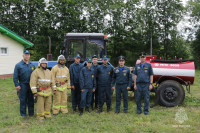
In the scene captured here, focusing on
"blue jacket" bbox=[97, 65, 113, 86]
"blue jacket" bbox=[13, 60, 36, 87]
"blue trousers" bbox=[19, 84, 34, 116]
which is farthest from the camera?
"blue jacket" bbox=[97, 65, 113, 86]

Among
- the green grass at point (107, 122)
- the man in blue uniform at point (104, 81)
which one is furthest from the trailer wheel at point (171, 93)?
the man in blue uniform at point (104, 81)

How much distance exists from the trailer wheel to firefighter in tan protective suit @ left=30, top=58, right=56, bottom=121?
3.42 m

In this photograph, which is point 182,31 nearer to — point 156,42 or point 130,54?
point 156,42

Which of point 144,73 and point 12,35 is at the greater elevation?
point 12,35

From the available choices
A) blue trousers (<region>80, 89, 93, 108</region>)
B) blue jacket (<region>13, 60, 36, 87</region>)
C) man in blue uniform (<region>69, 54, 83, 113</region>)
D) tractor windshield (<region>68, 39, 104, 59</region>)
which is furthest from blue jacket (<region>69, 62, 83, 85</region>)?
blue jacket (<region>13, 60, 36, 87</region>)

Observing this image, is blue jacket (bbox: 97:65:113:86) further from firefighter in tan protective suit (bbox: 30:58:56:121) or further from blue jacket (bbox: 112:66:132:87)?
firefighter in tan protective suit (bbox: 30:58:56:121)

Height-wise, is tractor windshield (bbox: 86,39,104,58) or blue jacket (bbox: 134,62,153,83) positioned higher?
tractor windshield (bbox: 86,39,104,58)

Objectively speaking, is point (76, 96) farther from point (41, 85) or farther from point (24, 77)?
point (24, 77)

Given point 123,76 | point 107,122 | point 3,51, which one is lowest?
point 107,122

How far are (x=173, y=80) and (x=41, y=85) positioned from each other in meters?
4.06

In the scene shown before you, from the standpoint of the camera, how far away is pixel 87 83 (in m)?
5.28

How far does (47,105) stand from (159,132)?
282 centimetres

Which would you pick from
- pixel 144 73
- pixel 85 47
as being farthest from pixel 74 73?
pixel 144 73

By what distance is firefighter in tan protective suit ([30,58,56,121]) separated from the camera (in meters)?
4.70
